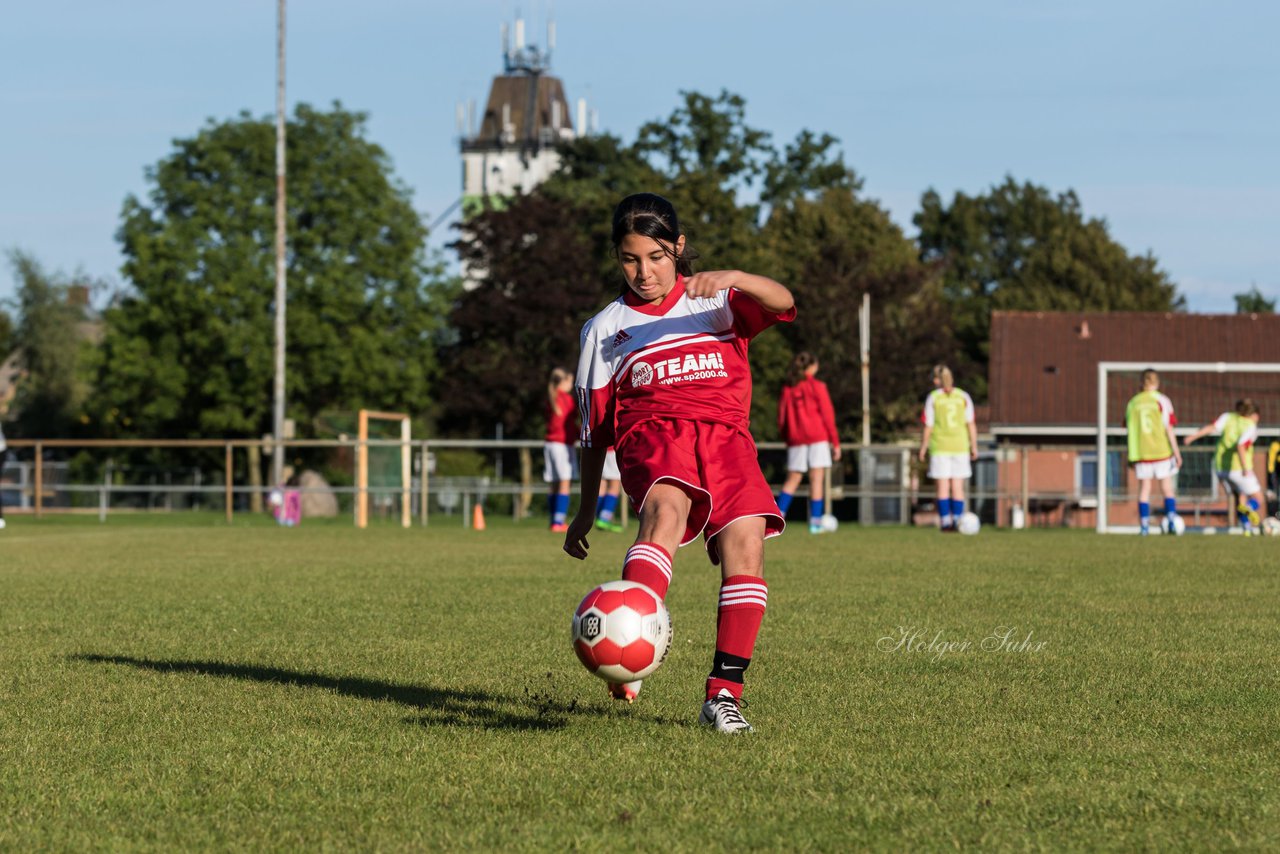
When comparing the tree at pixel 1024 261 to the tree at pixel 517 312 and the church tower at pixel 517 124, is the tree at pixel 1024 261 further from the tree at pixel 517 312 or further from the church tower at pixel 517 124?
the church tower at pixel 517 124

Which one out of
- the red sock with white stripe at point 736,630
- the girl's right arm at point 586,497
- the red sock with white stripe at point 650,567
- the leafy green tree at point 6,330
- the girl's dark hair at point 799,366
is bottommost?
the red sock with white stripe at point 736,630

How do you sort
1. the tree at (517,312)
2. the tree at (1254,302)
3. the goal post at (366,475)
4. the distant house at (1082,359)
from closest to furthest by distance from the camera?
1. the goal post at (366,475)
2. the distant house at (1082,359)
3. the tree at (517,312)
4. the tree at (1254,302)

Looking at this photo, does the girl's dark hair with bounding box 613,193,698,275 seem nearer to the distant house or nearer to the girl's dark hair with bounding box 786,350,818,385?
the girl's dark hair with bounding box 786,350,818,385

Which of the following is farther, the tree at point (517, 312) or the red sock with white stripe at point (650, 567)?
the tree at point (517, 312)

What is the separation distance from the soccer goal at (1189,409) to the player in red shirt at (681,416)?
1747 centimetres

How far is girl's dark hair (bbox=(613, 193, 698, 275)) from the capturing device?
5.42m

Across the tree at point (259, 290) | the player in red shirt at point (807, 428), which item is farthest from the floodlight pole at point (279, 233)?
the player in red shirt at point (807, 428)

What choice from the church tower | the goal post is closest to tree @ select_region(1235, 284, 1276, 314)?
the church tower

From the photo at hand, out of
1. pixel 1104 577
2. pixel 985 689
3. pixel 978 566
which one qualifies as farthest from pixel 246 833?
pixel 978 566

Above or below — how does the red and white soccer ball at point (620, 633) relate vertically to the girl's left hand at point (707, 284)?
below

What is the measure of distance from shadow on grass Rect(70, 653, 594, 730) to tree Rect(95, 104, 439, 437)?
44.5 m

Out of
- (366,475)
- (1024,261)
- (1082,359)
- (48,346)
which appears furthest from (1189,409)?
(48,346)

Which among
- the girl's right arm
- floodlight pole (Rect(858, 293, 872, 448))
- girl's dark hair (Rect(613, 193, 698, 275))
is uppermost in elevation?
floodlight pole (Rect(858, 293, 872, 448))

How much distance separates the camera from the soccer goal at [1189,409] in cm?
2373
